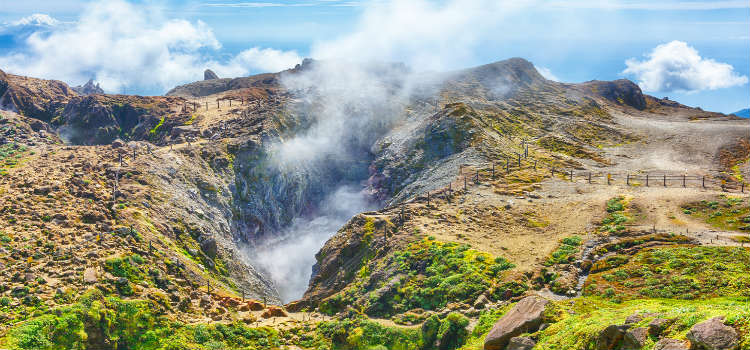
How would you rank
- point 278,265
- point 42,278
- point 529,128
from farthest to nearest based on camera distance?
point 529,128 → point 278,265 → point 42,278

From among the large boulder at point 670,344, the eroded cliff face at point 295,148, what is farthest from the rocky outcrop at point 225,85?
the large boulder at point 670,344

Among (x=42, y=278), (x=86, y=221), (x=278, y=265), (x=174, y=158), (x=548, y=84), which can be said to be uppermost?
(x=548, y=84)

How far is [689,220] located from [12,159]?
83.0 meters

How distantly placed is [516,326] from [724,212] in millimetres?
38909

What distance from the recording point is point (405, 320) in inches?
1532

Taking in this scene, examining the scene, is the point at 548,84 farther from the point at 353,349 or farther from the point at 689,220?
the point at 353,349

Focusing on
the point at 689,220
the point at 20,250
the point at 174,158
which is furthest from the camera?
the point at 174,158

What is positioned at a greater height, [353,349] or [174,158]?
[174,158]

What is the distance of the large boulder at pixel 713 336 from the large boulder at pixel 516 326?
37.0ft

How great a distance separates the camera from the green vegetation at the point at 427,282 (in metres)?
39.5

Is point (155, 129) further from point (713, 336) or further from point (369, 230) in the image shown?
point (713, 336)

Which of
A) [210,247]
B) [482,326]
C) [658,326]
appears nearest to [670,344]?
[658,326]

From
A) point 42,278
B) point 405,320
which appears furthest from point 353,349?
point 42,278

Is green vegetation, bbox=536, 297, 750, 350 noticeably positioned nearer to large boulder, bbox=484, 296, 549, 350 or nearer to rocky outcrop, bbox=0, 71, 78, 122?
large boulder, bbox=484, 296, 549, 350
